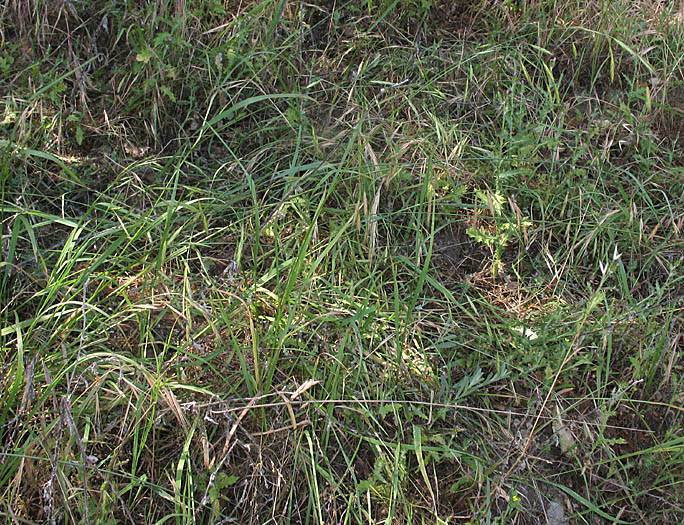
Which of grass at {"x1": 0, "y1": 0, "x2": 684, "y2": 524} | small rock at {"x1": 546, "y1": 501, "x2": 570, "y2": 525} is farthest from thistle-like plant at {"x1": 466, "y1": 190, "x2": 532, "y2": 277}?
small rock at {"x1": 546, "y1": 501, "x2": 570, "y2": 525}

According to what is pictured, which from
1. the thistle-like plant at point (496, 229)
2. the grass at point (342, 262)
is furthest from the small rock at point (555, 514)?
the thistle-like plant at point (496, 229)

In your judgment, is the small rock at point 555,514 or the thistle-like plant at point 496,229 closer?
the small rock at point 555,514

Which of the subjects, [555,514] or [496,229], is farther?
[496,229]

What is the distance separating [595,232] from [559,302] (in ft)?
1.06

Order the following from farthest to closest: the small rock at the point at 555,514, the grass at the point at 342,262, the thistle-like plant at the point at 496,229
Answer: the thistle-like plant at the point at 496,229, the small rock at the point at 555,514, the grass at the point at 342,262

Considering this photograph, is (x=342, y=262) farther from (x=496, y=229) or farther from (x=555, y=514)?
(x=555, y=514)

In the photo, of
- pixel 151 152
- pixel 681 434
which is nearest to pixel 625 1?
pixel 681 434

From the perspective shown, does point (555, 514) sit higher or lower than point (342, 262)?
lower

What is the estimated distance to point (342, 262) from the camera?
233 centimetres

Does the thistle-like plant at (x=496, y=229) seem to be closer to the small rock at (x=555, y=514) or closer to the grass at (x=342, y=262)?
the grass at (x=342, y=262)

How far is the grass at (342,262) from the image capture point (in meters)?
1.87

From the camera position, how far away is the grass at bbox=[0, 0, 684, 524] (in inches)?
73.6

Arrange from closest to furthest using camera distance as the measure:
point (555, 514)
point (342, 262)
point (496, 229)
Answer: point (555, 514), point (342, 262), point (496, 229)

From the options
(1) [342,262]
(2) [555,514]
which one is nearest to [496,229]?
(1) [342,262]
